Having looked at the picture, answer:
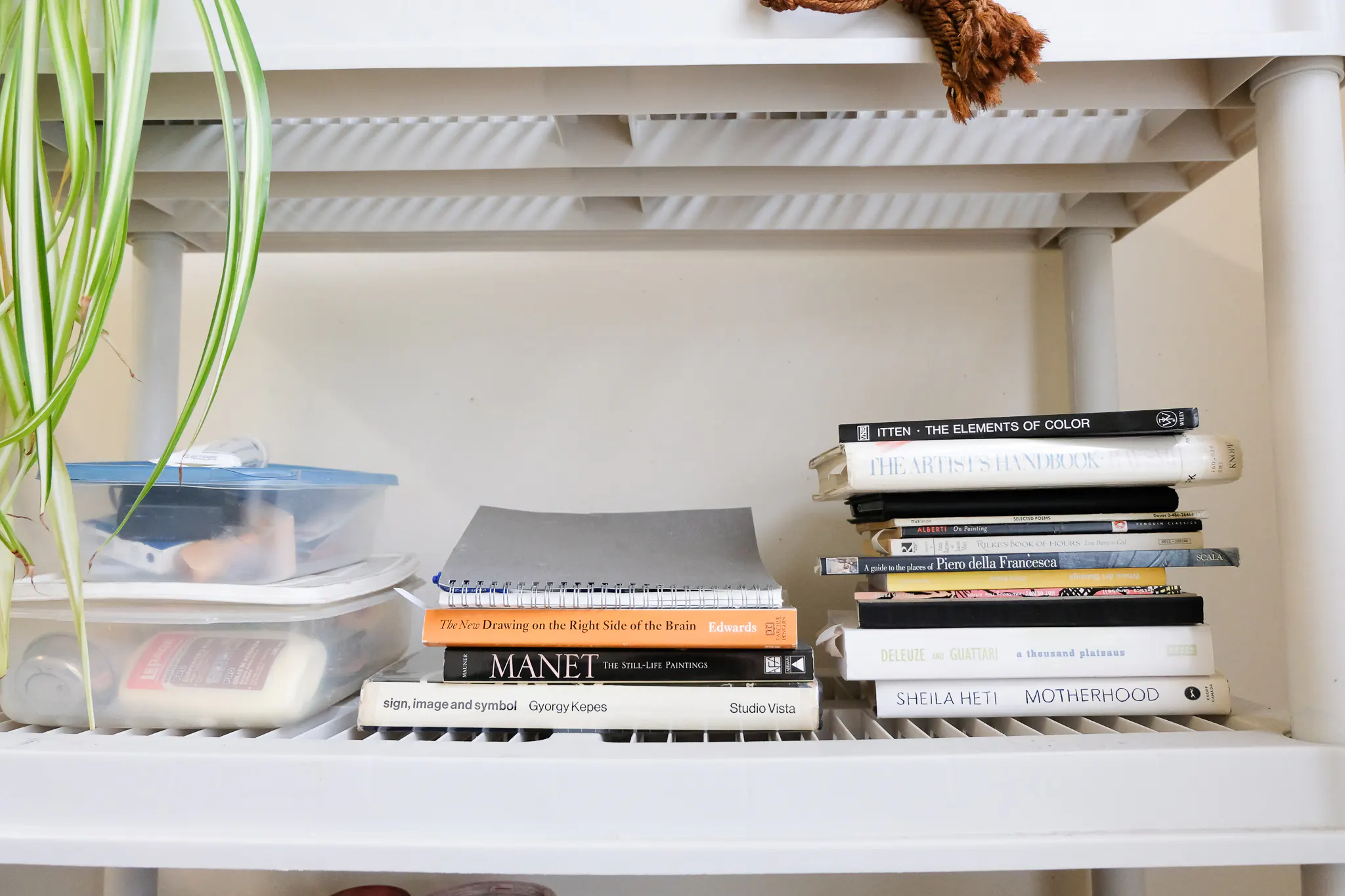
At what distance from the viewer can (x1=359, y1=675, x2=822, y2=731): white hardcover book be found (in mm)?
547

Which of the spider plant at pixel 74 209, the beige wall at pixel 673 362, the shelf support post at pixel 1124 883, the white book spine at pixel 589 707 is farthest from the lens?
the beige wall at pixel 673 362

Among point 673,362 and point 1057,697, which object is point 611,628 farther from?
point 673,362

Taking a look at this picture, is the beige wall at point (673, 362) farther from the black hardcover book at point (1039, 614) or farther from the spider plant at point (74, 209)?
the spider plant at point (74, 209)

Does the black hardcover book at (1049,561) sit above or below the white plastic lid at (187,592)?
above

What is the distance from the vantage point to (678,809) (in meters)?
0.47

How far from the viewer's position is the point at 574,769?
0.47 m

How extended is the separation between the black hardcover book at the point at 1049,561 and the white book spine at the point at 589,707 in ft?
0.39

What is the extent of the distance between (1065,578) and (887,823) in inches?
9.9

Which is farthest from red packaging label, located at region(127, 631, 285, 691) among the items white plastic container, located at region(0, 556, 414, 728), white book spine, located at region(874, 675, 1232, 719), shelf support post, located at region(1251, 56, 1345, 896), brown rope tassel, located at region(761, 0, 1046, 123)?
shelf support post, located at region(1251, 56, 1345, 896)

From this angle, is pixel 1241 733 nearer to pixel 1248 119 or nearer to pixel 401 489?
pixel 1248 119

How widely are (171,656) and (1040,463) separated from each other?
2.13ft

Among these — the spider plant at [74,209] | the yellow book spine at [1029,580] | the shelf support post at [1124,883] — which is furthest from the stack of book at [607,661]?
the shelf support post at [1124,883]

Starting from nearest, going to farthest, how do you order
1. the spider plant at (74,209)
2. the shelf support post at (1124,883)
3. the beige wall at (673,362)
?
the spider plant at (74,209), the shelf support post at (1124,883), the beige wall at (673,362)

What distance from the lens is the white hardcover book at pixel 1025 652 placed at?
574 mm
